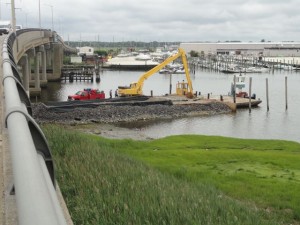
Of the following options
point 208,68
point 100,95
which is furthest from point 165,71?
point 100,95

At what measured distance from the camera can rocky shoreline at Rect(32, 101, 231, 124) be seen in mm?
42781

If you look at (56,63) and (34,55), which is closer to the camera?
(34,55)

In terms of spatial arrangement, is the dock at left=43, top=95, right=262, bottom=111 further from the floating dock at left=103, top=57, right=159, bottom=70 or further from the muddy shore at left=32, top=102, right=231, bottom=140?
the floating dock at left=103, top=57, right=159, bottom=70

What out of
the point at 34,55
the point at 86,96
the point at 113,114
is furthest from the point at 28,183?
the point at 34,55

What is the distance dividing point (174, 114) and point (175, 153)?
92.3 ft

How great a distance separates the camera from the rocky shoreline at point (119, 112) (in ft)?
140

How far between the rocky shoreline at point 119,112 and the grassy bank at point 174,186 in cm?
2405

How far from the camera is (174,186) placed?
31.3ft

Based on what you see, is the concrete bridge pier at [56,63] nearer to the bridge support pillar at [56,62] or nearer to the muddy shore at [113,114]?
the bridge support pillar at [56,62]

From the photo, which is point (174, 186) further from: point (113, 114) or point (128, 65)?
point (128, 65)

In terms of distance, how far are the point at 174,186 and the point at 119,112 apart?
1438 inches

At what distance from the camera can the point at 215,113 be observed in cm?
5025

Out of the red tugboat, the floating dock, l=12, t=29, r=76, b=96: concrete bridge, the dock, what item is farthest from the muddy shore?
the floating dock

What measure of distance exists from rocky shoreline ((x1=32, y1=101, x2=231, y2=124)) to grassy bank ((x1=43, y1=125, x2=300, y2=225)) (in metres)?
24.1
